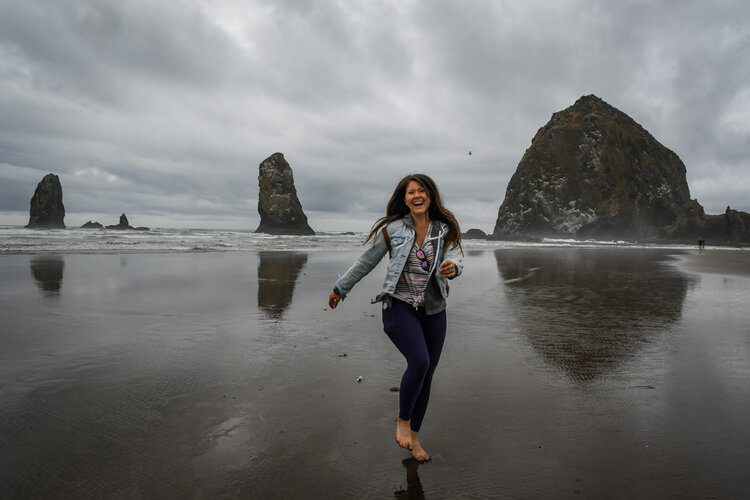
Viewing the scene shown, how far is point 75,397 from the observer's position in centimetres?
389

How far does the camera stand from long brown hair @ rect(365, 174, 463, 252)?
3340 mm

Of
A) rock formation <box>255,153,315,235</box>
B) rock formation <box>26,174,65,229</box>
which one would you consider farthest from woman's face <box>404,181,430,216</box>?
rock formation <box>26,174,65,229</box>

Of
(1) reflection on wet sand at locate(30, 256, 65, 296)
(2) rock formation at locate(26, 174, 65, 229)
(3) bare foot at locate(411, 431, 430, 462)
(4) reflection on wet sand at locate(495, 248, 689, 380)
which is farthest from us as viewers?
(2) rock formation at locate(26, 174, 65, 229)

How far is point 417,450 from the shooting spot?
2959mm

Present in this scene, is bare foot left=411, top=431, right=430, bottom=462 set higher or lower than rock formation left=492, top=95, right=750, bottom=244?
lower

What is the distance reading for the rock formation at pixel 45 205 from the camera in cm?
7844

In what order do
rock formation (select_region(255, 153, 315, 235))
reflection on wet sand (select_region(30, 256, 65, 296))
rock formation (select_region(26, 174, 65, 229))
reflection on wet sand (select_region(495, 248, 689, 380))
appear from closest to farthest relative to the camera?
reflection on wet sand (select_region(495, 248, 689, 380)), reflection on wet sand (select_region(30, 256, 65, 296)), rock formation (select_region(255, 153, 315, 235)), rock formation (select_region(26, 174, 65, 229))

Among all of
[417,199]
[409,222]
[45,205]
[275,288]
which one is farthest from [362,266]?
[45,205]

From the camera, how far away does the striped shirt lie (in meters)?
3.12

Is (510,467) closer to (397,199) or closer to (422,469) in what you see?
(422,469)

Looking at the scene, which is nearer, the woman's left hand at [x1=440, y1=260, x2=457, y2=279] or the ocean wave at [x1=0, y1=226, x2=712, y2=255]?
the woman's left hand at [x1=440, y1=260, x2=457, y2=279]

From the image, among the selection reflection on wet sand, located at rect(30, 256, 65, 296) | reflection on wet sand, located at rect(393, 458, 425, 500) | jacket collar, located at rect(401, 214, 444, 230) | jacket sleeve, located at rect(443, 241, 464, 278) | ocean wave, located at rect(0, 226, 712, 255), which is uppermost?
jacket collar, located at rect(401, 214, 444, 230)

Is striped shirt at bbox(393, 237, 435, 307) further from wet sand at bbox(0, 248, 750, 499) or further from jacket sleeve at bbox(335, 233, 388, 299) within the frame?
wet sand at bbox(0, 248, 750, 499)

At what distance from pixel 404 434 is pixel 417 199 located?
64.6 inches
